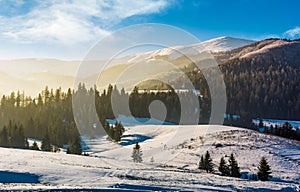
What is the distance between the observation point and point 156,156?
6900 cm

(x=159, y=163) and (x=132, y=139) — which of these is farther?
(x=132, y=139)

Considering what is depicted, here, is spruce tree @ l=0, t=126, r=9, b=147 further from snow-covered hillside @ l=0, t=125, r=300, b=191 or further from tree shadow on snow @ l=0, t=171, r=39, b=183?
tree shadow on snow @ l=0, t=171, r=39, b=183

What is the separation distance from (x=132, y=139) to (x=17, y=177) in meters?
55.0

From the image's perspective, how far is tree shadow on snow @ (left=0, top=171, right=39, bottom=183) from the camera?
108ft

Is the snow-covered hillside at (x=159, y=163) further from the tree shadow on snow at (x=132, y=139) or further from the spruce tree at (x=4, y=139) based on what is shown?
the spruce tree at (x=4, y=139)

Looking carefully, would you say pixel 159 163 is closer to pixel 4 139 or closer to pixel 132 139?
pixel 132 139

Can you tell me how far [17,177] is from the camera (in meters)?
34.0

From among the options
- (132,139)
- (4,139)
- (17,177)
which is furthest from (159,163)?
(4,139)

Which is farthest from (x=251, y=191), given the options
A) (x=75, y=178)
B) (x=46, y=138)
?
(x=46, y=138)

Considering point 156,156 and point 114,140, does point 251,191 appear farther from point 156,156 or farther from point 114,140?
point 114,140

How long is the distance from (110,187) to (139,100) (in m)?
102

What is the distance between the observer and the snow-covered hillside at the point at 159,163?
34.0 m

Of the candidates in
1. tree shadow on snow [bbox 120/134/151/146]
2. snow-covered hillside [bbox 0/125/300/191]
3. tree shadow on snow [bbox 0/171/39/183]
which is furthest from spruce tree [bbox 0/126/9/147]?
tree shadow on snow [bbox 0/171/39/183]

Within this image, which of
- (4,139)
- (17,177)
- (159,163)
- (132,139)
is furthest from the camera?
(132,139)
